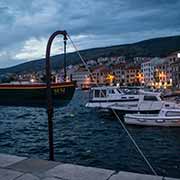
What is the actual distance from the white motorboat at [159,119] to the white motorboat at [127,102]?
387cm

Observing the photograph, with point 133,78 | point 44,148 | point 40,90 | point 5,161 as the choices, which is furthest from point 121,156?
point 133,78

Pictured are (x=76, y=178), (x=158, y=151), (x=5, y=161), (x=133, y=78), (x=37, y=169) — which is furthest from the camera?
(x=133, y=78)

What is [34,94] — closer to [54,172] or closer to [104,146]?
[104,146]

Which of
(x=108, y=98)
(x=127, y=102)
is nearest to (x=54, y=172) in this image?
(x=127, y=102)

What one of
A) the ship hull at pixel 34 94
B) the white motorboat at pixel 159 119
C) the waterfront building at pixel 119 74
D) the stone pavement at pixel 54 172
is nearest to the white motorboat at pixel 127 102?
the ship hull at pixel 34 94

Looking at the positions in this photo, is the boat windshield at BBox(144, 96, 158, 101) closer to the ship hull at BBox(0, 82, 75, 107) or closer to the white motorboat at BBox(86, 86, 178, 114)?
the white motorboat at BBox(86, 86, 178, 114)

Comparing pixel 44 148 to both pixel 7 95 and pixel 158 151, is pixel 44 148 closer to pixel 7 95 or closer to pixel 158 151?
pixel 158 151

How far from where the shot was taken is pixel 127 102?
84.0ft

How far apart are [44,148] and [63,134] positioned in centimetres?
423

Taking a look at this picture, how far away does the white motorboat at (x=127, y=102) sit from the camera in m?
24.1

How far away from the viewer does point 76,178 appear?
310 centimetres

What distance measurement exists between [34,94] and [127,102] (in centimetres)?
777

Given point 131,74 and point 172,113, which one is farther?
point 131,74

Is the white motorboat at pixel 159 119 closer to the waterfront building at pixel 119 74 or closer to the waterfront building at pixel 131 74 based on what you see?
the waterfront building at pixel 131 74
